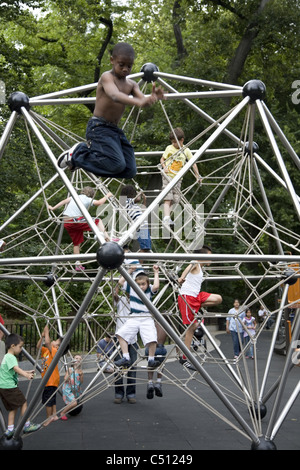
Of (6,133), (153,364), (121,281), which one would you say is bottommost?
(153,364)

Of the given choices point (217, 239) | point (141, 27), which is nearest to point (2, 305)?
point (217, 239)

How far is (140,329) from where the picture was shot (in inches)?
319

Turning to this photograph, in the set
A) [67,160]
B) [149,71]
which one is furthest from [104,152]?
[149,71]

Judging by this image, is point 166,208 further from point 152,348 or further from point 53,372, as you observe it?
point 53,372

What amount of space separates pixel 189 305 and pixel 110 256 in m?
3.34

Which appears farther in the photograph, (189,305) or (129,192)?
(129,192)

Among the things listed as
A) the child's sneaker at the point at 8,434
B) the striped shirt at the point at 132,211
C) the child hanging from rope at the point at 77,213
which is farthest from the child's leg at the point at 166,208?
the child's sneaker at the point at 8,434

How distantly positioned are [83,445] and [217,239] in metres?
18.4

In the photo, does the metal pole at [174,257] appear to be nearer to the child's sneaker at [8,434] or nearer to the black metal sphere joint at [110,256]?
the black metal sphere joint at [110,256]

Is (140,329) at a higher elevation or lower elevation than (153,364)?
higher

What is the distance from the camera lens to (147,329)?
8.06m

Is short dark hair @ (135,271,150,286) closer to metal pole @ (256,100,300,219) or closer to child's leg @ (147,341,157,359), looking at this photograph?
child's leg @ (147,341,157,359)
